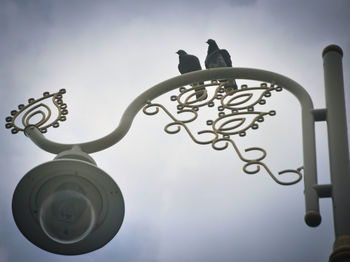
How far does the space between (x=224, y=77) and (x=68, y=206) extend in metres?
1.42

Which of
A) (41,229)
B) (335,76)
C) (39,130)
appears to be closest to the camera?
(335,76)

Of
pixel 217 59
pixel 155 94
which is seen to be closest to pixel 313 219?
pixel 155 94

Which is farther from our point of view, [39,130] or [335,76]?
[39,130]

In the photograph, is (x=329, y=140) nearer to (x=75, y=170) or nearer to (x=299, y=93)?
(x=299, y=93)

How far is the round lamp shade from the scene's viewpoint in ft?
11.1

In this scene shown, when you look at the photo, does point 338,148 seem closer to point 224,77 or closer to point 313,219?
point 313,219

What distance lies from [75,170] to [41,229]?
406mm

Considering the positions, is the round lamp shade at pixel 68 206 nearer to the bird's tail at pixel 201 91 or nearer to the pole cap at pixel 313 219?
the bird's tail at pixel 201 91

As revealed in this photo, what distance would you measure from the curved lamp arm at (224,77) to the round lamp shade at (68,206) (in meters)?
0.36

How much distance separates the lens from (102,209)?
11.7ft

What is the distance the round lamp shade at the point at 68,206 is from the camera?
3.38m

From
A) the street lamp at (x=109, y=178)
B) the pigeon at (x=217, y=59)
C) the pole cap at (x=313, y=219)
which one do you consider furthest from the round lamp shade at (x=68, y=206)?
the pigeon at (x=217, y=59)

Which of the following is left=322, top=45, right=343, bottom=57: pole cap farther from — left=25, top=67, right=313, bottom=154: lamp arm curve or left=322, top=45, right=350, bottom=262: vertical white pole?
left=25, top=67, right=313, bottom=154: lamp arm curve

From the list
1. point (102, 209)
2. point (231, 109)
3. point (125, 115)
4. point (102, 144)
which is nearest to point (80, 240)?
point (102, 209)
